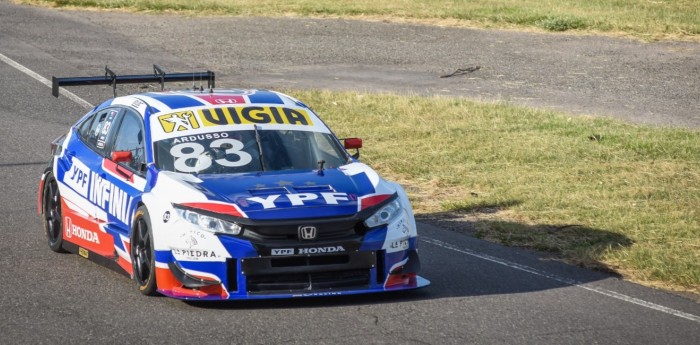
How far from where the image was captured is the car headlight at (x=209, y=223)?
29.4 ft

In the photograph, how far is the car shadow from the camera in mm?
9539

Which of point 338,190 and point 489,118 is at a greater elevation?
point 338,190

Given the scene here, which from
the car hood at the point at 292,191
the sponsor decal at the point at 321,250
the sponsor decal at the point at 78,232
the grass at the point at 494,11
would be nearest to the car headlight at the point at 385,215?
the car hood at the point at 292,191

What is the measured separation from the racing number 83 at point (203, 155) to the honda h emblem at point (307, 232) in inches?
48.1

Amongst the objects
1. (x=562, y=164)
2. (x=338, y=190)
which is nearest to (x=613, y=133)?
(x=562, y=164)

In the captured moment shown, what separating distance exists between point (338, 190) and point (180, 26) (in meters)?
21.3

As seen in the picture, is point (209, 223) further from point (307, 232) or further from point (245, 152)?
point (245, 152)

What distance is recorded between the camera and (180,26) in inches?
1186

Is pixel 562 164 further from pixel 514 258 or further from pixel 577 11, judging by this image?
pixel 577 11

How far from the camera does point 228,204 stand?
29.7 ft

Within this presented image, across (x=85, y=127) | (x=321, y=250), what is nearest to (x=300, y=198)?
(x=321, y=250)

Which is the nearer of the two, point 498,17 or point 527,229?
point 527,229

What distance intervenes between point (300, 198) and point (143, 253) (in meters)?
1.25

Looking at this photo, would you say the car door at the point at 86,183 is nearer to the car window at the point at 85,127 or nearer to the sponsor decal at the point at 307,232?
the car window at the point at 85,127
